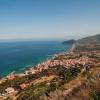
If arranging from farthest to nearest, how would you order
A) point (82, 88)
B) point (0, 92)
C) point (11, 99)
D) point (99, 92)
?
point (0, 92)
point (11, 99)
point (82, 88)
point (99, 92)

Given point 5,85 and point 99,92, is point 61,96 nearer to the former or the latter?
point 99,92

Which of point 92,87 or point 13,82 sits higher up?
point 92,87

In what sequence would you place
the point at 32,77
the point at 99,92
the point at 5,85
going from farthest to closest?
the point at 32,77 < the point at 5,85 < the point at 99,92

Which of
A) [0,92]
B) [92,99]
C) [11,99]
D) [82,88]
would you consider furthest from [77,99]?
[0,92]

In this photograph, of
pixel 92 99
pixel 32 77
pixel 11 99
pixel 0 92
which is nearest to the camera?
pixel 92 99

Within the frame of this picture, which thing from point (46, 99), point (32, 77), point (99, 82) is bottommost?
point (32, 77)

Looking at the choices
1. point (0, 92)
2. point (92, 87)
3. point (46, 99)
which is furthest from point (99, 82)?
point (0, 92)

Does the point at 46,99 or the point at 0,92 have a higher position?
the point at 46,99

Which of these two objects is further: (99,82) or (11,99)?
(11,99)

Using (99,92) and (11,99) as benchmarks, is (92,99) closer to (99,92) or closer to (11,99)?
(99,92)

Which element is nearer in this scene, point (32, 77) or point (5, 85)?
point (5, 85)
